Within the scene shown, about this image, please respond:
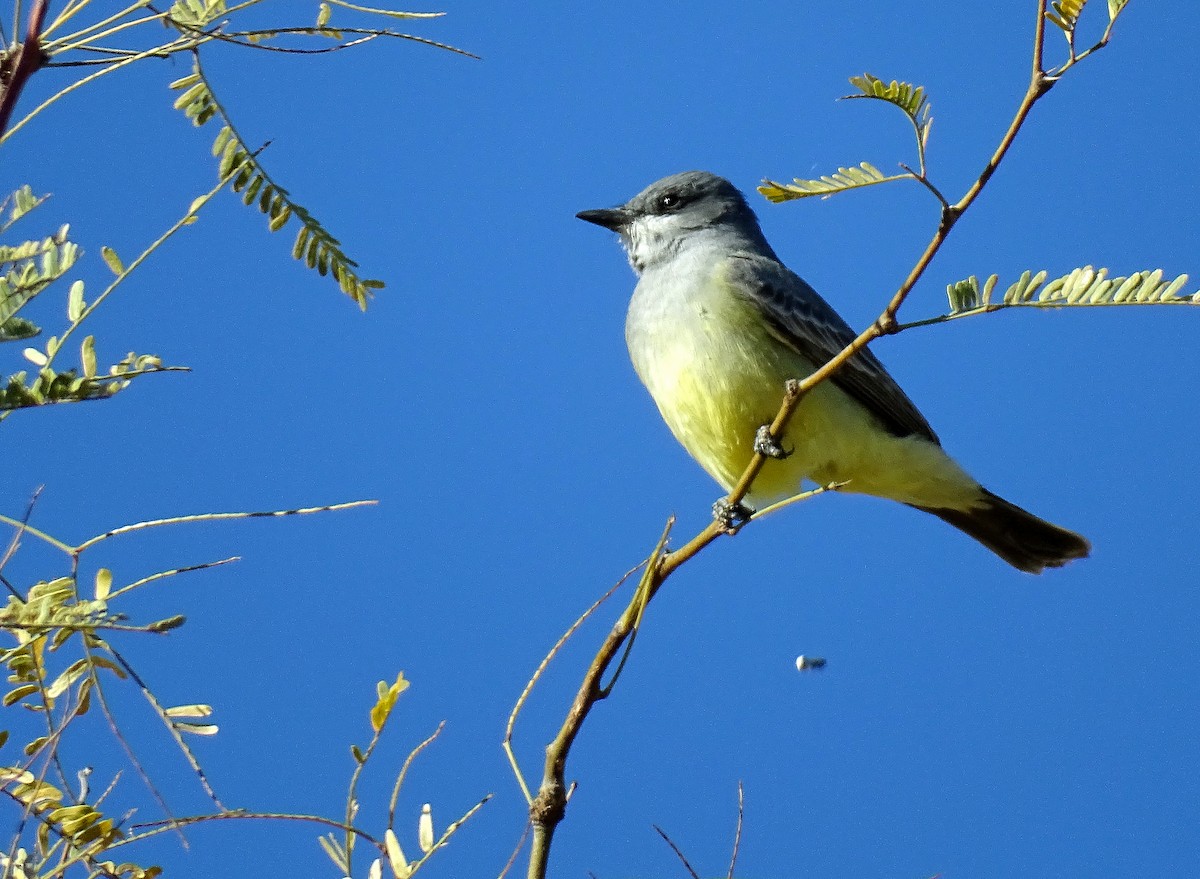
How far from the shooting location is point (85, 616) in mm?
1891

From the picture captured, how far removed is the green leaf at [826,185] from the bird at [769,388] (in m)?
2.73

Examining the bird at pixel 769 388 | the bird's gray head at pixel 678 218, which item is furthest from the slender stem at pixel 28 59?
the bird's gray head at pixel 678 218

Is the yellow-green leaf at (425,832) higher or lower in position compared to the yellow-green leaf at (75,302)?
lower

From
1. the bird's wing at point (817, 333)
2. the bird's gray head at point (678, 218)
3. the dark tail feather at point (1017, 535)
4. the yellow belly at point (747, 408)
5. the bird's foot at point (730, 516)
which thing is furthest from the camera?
the bird's gray head at point (678, 218)

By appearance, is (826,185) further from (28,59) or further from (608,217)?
(608,217)

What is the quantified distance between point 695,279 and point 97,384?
4.22 m

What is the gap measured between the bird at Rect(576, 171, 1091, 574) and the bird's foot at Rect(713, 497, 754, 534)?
34 cm

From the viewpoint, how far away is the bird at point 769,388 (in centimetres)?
544

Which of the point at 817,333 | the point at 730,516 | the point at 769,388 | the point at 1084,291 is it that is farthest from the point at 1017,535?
the point at 1084,291

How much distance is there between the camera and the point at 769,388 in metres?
5.38

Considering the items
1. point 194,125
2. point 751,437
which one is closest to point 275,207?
point 194,125

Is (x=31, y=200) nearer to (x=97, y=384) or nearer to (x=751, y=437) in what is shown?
(x=97, y=384)

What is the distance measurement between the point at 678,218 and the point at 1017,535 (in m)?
2.45

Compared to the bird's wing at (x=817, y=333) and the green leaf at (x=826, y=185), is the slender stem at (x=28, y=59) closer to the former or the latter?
the green leaf at (x=826, y=185)
